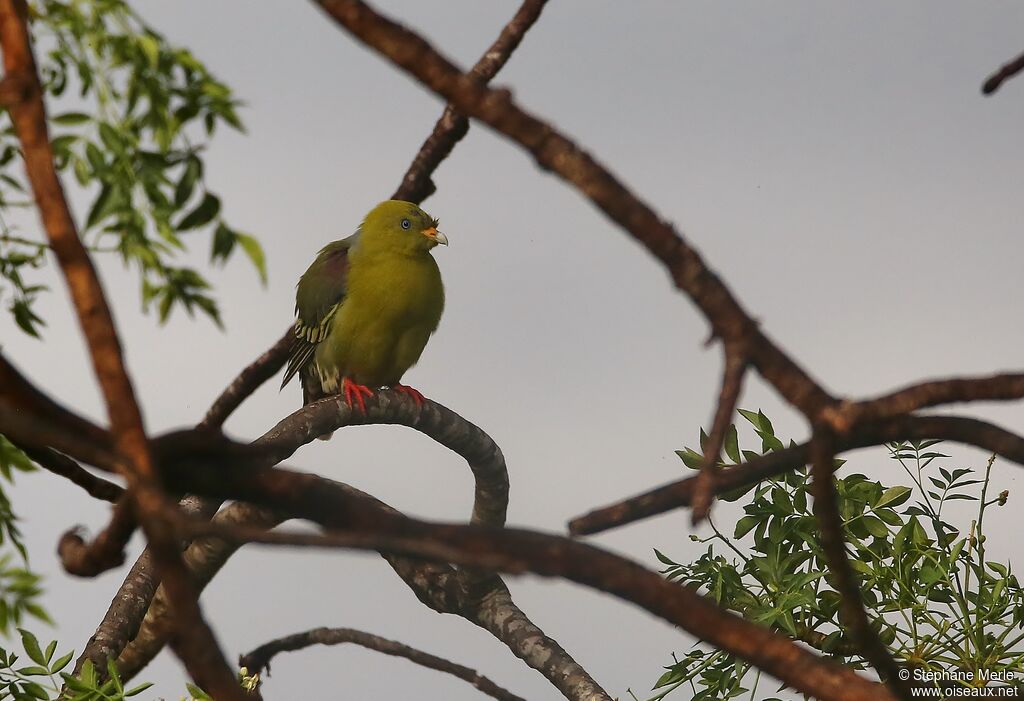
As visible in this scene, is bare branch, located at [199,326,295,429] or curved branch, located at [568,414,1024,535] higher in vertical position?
bare branch, located at [199,326,295,429]

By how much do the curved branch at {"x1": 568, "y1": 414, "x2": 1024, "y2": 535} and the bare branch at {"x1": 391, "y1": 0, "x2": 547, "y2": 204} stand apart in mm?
2179

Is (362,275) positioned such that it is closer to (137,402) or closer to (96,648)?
(96,648)

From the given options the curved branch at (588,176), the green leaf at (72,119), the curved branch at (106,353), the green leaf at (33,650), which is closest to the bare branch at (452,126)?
the green leaf at (72,119)

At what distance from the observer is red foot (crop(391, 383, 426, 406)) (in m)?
4.51

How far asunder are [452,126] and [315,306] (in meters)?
1.23

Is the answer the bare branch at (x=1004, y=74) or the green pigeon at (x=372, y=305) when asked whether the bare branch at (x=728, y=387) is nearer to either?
the bare branch at (x=1004, y=74)

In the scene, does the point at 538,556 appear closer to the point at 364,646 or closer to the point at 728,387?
the point at 728,387

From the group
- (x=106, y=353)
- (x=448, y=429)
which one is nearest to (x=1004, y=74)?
(x=106, y=353)

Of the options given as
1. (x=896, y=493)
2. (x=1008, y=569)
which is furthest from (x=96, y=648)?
(x=1008, y=569)

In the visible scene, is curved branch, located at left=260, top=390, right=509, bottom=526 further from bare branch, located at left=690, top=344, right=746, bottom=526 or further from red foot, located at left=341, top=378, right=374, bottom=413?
bare branch, located at left=690, top=344, right=746, bottom=526

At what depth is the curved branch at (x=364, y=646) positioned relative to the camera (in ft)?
14.0

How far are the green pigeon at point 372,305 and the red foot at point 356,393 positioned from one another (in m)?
0.11

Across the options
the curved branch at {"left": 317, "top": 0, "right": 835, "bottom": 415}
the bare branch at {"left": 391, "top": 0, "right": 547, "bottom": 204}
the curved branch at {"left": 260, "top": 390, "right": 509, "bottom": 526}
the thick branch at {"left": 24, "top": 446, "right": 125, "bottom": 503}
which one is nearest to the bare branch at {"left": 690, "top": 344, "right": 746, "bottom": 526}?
the curved branch at {"left": 317, "top": 0, "right": 835, "bottom": 415}

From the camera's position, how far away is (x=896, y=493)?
3.33 m
